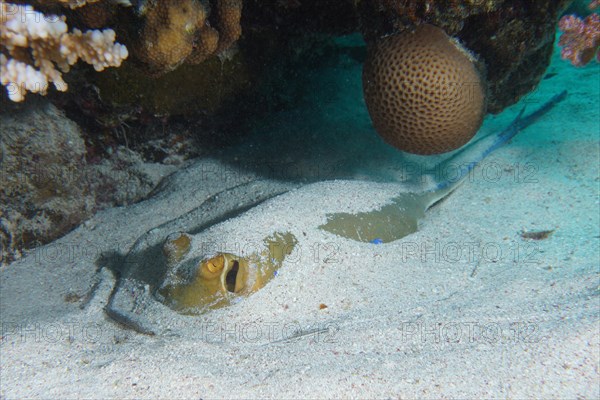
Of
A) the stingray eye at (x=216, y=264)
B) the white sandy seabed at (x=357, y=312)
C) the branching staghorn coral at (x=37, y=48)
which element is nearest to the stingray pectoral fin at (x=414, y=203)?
the white sandy seabed at (x=357, y=312)

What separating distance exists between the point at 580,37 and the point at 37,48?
20.3 feet

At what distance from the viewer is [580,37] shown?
4.39m

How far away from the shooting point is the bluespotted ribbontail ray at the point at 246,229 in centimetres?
297

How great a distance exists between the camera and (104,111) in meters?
4.95

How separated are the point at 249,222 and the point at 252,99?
3.34 meters

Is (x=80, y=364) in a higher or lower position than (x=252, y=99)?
lower

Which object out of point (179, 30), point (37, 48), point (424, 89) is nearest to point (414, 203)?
point (424, 89)

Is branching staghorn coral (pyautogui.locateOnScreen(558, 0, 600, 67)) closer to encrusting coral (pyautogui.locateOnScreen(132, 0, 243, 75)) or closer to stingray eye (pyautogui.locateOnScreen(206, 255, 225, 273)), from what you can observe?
encrusting coral (pyautogui.locateOnScreen(132, 0, 243, 75))

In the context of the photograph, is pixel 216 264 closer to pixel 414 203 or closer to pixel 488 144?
pixel 414 203

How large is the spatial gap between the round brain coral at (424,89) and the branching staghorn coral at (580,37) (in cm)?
146

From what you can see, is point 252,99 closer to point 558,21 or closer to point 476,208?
point 476,208

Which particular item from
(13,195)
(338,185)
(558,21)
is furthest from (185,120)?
(558,21)

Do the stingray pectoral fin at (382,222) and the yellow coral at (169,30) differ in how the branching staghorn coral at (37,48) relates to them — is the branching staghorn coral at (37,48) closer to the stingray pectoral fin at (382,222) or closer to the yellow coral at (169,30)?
the yellow coral at (169,30)

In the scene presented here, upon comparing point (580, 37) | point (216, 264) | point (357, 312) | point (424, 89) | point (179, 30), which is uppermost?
point (179, 30)
